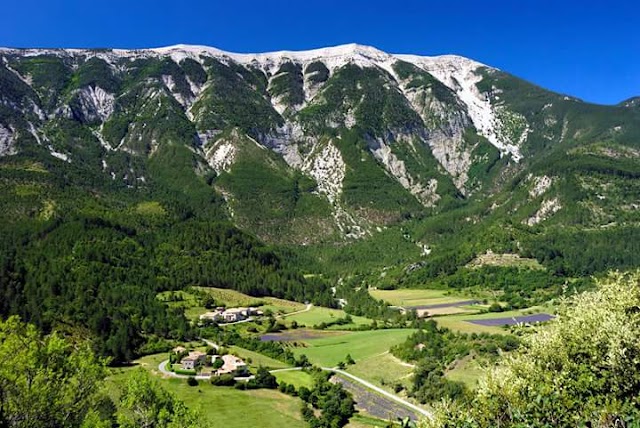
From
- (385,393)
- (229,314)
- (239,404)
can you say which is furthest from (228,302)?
(239,404)

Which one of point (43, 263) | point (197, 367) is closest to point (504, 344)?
point (197, 367)

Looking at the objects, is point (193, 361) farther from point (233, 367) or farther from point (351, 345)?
point (351, 345)

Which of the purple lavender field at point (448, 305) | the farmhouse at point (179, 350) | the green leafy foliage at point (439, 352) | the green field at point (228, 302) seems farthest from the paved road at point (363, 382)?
the purple lavender field at point (448, 305)

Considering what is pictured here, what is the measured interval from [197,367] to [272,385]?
602 inches

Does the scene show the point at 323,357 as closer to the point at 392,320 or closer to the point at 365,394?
the point at 365,394

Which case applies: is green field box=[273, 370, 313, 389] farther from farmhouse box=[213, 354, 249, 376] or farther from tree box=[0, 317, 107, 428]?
tree box=[0, 317, 107, 428]

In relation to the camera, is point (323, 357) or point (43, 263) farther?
point (43, 263)

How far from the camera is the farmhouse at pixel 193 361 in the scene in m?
98.1

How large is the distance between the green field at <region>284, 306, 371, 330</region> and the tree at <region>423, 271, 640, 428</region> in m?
119

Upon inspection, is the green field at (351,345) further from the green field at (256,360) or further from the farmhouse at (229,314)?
the farmhouse at (229,314)

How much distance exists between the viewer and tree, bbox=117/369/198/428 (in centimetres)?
3647

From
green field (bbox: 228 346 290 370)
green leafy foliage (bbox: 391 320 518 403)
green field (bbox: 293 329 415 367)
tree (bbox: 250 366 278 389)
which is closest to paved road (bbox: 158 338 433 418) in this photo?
green leafy foliage (bbox: 391 320 518 403)

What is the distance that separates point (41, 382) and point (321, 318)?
5291 inches

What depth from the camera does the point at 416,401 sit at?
85562 millimetres
